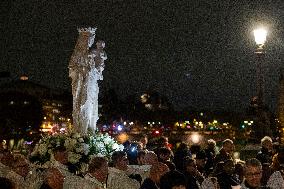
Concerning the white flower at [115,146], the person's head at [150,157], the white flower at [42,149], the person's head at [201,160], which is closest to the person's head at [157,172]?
the person's head at [150,157]

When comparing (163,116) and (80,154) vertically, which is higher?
(163,116)

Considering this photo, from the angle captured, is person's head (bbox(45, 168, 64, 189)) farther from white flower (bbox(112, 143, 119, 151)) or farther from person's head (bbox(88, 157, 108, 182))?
white flower (bbox(112, 143, 119, 151))

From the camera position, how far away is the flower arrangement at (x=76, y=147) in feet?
43.7

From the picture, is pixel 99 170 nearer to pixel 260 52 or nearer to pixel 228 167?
pixel 228 167

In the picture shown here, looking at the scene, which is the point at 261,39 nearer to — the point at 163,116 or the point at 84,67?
the point at 84,67

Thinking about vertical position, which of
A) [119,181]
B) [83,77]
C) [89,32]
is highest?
[89,32]

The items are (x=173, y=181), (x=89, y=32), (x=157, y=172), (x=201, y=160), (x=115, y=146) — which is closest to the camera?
(x=173, y=181)

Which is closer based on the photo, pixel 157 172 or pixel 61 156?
pixel 157 172

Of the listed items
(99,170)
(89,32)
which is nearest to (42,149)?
(89,32)

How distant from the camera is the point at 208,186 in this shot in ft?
22.5

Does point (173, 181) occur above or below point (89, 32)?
below

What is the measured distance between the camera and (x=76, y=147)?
13.6 meters

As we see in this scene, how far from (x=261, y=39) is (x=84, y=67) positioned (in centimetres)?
567

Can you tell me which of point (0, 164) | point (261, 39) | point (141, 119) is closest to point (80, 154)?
point (0, 164)
